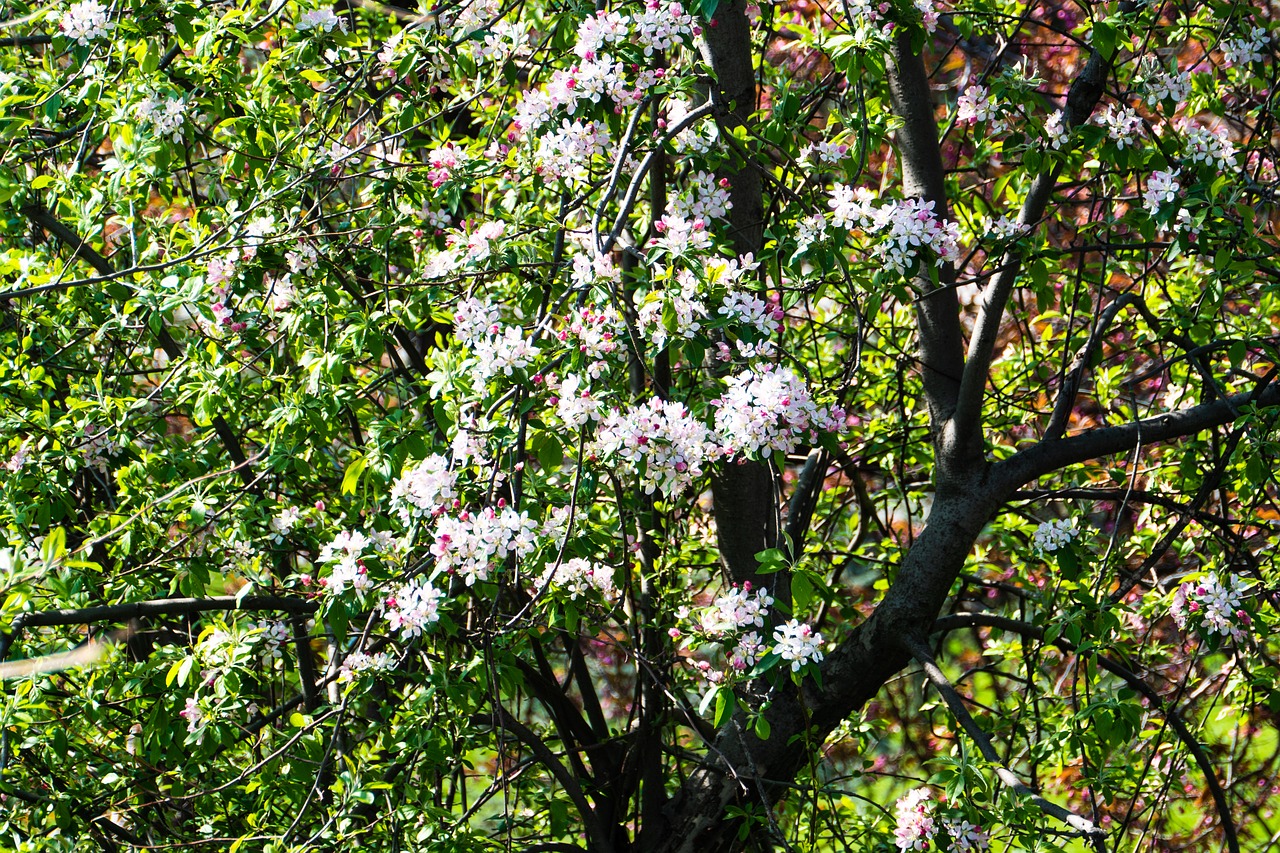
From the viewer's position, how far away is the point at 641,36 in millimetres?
2189

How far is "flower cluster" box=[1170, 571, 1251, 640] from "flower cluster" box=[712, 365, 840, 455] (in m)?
1.09

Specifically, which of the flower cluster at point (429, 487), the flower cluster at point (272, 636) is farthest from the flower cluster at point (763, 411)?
the flower cluster at point (272, 636)

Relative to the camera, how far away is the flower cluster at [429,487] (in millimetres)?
1911

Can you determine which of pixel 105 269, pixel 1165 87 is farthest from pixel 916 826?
pixel 105 269

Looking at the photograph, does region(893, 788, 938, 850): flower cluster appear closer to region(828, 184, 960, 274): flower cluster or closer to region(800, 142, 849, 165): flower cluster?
region(828, 184, 960, 274): flower cluster

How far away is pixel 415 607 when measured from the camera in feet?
6.40

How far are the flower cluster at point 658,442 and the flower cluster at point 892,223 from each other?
0.46 meters

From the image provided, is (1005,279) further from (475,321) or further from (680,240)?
(475,321)

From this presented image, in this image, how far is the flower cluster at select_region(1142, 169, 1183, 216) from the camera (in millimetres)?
2389

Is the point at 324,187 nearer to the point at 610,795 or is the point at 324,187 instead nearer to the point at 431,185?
the point at 431,185

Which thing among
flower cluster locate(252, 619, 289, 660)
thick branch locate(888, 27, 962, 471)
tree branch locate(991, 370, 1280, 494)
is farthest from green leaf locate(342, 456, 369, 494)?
tree branch locate(991, 370, 1280, 494)

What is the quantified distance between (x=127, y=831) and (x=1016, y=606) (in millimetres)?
3220

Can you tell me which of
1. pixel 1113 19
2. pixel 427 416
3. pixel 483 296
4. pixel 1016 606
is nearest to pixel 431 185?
pixel 483 296

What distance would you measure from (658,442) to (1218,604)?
4.43 feet
